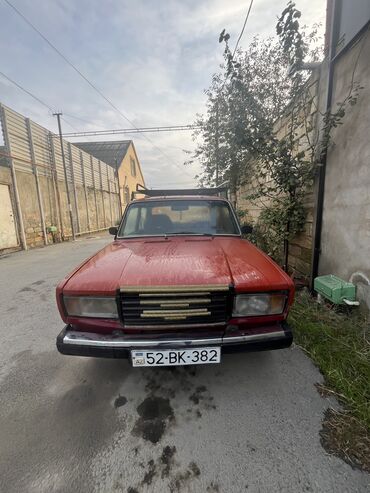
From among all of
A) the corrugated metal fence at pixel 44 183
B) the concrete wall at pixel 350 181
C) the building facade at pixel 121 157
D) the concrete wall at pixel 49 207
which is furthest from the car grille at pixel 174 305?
the building facade at pixel 121 157

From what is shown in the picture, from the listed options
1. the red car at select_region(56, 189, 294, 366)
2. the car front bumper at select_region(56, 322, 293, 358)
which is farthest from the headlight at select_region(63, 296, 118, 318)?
the car front bumper at select_region(56, 322, 293, 358)

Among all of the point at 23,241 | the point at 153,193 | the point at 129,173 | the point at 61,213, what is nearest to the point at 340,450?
the point at 153,193

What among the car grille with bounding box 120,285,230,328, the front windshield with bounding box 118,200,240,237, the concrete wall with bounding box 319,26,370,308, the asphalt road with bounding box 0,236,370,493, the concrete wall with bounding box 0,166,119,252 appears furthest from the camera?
the concrete wall with bounding box 0,166,119,252

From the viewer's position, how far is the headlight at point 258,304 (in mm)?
1767

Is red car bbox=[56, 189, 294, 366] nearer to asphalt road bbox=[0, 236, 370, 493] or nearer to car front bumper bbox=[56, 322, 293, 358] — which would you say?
car front bumper bbox=[56, 322, 293, 358]

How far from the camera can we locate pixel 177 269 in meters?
1.88

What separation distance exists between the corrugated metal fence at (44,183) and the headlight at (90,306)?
380 inches

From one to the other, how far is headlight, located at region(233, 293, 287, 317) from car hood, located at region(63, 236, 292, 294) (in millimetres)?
76

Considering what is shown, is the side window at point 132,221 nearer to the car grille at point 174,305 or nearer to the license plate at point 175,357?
the car grille at point 174,305

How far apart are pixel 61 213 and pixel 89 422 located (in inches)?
497

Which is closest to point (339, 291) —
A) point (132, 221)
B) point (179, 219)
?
point (179, 219)

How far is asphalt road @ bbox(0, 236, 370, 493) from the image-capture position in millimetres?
1365

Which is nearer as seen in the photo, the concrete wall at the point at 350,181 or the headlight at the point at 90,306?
the headlight at the point at 90,306

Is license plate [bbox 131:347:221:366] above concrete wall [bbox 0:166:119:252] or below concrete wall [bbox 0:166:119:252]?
below
